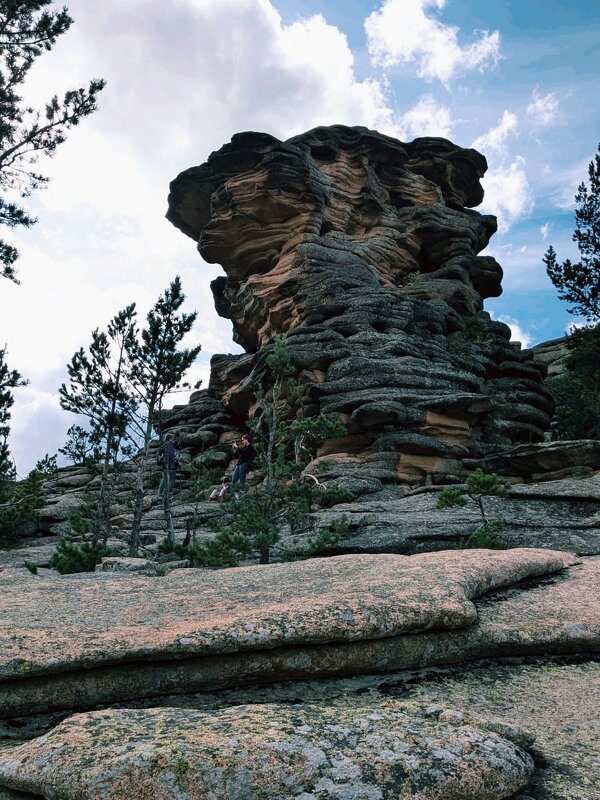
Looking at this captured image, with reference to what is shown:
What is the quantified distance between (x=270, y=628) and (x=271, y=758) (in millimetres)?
1382

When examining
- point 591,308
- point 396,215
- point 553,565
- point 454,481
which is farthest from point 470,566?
point 396,215

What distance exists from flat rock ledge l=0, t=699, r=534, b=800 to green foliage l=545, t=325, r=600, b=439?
101ft

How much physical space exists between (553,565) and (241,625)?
4.60 metres

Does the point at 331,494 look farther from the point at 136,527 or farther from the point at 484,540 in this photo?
the point at 484,540

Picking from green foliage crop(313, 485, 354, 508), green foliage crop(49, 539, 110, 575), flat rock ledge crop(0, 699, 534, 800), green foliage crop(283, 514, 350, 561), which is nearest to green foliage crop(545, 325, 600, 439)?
green foliage crop(313, 485, 354, 508)

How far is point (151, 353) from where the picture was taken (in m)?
19.3

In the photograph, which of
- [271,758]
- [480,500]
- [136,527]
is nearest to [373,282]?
[136,527]

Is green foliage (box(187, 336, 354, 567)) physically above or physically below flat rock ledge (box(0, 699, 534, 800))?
above

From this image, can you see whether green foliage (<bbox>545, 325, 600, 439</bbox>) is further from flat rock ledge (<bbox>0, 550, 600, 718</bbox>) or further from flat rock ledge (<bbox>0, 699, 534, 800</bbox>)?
flat rock ledge (<bbox>0, 699, 534, 800</bbox>)

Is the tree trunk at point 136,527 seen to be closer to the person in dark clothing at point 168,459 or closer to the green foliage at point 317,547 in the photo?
the person in dark clothing at point 168,459

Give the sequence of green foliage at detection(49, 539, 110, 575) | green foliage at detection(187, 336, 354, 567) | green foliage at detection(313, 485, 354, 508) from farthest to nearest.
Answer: green foliage at detection(313, 485, 354, 508), green foliage at detection(49, 539, 110, 575), green foliage at detection(187, 336, 354, 567)

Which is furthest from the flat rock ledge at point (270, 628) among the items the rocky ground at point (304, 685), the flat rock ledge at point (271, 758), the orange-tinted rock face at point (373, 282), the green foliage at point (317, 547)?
the orange-tinted rock face at point (373, 282)

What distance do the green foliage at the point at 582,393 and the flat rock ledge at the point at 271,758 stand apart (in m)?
30.6

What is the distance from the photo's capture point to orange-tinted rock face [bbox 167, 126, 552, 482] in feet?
92.4
